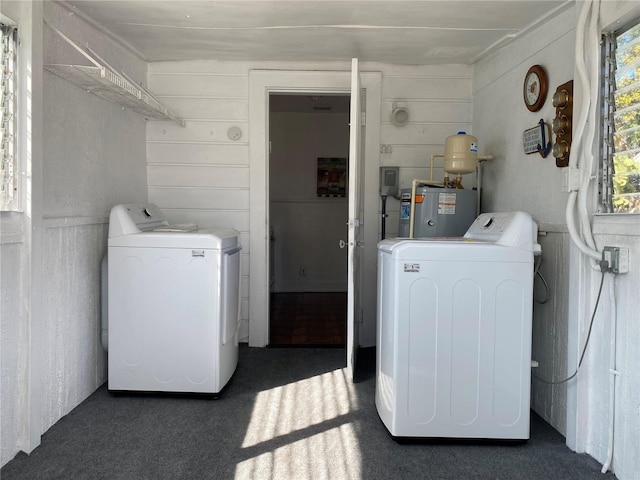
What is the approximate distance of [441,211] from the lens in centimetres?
356

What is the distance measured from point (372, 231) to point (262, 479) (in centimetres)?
241

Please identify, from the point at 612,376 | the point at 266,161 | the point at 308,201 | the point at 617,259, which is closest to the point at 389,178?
the point at 266,161

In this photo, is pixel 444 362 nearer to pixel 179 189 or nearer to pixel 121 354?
pixel 121 354

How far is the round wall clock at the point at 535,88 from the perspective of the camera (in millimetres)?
2857

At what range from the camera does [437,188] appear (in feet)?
11.7

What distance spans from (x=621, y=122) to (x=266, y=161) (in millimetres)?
2608

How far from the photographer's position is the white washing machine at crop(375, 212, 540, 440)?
2.42 metres

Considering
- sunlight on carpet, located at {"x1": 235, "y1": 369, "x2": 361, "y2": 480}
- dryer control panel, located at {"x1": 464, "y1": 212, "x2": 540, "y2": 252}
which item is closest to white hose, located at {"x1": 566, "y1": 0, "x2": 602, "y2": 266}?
dryer control panel, located at {"x1": 464, "y1": 212, "x2": 540, "y2": 252}

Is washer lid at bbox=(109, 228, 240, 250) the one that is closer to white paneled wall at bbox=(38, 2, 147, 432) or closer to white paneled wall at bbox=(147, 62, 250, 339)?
white paneled wall at bbox=(38, 2, 147, 432)

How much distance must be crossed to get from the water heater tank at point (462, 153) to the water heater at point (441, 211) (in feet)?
0.57

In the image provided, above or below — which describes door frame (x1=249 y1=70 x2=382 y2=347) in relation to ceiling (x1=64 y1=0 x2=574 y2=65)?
below

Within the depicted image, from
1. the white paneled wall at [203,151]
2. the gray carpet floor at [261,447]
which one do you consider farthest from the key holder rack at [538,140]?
the white paneled wall at [203,151]

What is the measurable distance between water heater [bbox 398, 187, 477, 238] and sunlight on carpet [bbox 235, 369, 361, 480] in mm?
1209

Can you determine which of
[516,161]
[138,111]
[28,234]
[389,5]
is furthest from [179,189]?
[516,161]
